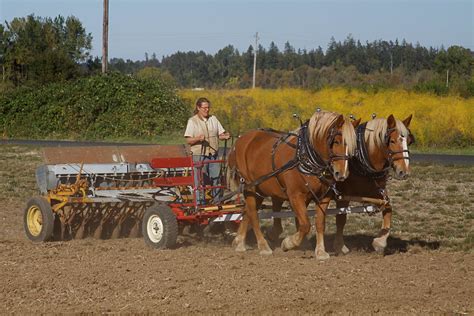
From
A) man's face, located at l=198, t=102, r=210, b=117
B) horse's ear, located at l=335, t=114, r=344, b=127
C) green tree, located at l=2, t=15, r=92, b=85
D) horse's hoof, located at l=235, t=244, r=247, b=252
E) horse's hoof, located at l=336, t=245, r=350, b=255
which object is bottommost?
horse's hoof, located at l=235, t=244, r=247, b=252

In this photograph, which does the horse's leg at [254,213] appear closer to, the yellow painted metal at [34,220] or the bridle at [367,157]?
the bridle at [367,157]

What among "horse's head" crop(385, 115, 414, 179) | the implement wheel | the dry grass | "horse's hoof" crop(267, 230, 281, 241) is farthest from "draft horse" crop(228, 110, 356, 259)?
the implement wheel

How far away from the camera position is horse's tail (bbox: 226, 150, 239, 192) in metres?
11.4

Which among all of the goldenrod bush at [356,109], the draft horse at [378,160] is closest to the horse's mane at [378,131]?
the draft horse at [378,160]

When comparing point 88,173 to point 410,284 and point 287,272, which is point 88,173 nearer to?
point 287,272

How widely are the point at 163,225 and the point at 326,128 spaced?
8.36ft

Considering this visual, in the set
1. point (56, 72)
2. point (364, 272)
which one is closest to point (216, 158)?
point (364, 272)

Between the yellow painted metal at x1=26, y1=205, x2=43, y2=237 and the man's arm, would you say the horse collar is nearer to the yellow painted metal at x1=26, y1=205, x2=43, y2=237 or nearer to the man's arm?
the man's arm

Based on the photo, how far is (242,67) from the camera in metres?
94.5

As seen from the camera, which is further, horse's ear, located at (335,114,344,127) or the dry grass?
the dry grass

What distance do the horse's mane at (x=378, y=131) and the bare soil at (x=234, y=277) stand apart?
1.39 m

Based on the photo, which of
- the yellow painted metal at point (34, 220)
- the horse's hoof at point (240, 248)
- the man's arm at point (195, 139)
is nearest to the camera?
the horse's hoof at point (240, 248)

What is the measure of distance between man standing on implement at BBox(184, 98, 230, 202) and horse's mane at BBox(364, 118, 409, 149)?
2218 millimetres

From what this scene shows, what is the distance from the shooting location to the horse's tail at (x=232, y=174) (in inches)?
449
